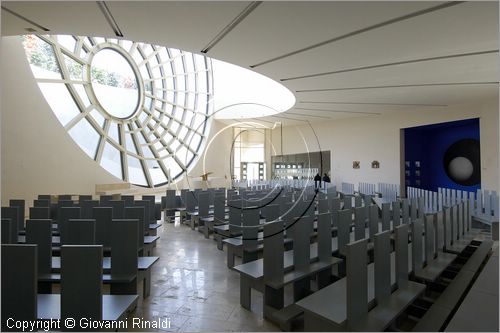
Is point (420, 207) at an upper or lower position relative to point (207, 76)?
lower

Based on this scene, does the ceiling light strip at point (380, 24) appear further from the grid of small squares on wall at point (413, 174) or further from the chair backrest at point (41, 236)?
the grid of small squares on wall at point (413, 174)

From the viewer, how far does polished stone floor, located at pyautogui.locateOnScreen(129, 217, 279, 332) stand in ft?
7.09

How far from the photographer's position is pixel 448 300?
212cm

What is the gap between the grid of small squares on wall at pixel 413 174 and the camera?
39.4 ft

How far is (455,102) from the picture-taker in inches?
374

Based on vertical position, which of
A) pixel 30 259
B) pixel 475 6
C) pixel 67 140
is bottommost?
pixel 30 259

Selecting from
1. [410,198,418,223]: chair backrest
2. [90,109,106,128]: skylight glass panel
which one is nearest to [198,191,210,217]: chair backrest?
[410,198,418,223]: chair backrest

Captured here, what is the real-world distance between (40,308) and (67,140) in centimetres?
827

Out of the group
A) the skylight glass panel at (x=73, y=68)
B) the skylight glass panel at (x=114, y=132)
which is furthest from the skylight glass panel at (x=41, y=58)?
the skylight glass panel at (x=114, y=132)

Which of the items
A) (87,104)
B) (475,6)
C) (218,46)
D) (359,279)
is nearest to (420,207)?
(475,6)

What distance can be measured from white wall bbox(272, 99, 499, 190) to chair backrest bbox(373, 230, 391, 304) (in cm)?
982

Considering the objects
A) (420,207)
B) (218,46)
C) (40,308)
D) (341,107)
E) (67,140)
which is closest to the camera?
(40,308)

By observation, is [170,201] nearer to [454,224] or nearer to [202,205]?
[202,205]

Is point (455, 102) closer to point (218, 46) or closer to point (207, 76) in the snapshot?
point (218, 46)
